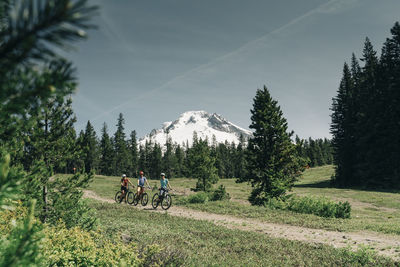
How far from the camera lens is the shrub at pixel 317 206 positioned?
1602 cm

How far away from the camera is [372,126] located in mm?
43844

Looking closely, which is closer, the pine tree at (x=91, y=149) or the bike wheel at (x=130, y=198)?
the bike wheel at (x=130, y=198)

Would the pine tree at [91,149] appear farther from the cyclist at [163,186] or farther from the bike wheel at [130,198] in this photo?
the cyclist at [163,186]

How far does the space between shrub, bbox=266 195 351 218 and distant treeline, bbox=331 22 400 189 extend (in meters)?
28.2

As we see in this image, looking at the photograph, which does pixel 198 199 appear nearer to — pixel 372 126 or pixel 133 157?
pixel 372 126

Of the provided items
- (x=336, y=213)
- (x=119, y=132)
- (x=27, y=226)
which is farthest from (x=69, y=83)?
(x=119, y=132)

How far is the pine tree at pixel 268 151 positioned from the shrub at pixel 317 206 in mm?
2817

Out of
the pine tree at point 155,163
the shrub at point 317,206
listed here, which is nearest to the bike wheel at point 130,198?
the shrub at point 317,206

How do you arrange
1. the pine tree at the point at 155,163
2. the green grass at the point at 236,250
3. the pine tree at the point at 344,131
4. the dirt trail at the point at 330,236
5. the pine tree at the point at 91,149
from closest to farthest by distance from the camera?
the green grass at the point at 236,250, the dirt trail at the point at 330,236, the pine tree at the point at 344,131, the pine tree at the point at 91,149, the pine tree at the point at 155,163

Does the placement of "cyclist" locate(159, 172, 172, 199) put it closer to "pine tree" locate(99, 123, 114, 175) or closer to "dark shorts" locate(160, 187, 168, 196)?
"dark shorts" locate(160, 187, 168, 196)

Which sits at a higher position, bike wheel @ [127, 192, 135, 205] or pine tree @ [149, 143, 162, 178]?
pine tree @ [149, 143, 162, 178]

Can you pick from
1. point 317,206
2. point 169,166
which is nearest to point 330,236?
point 317,206

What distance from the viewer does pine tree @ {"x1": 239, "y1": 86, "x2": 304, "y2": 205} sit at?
74.0 feet

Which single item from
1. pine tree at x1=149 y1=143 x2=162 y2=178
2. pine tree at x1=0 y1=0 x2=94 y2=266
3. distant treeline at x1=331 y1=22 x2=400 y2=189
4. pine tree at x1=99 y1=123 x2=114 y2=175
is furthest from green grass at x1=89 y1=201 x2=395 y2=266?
pine tree at x1=149 y1=143 x2=162 y2=178
